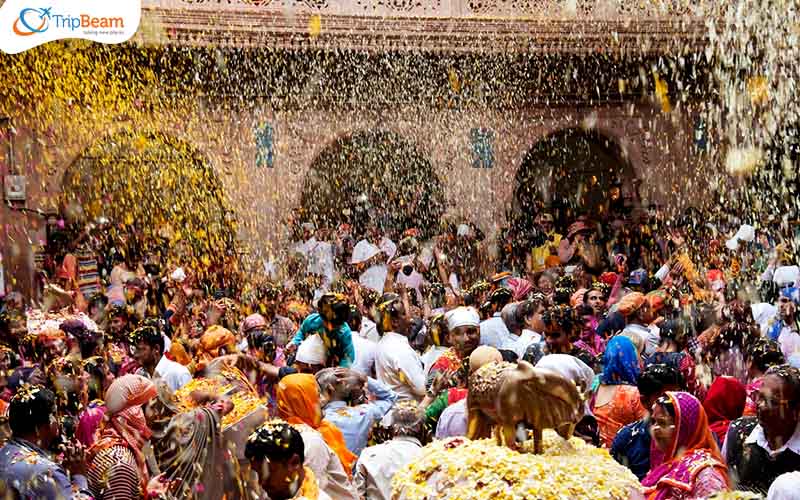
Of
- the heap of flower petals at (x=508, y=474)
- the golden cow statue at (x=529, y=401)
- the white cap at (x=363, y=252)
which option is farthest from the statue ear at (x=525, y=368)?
the white cap at (x=363, y=252)

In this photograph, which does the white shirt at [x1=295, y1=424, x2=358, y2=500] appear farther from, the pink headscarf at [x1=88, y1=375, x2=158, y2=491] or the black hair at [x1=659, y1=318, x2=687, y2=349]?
the black hair at [x1=659, y1=318, x2=687, y2=349]

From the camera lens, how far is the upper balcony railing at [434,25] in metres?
16.0

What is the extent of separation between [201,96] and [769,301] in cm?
1055

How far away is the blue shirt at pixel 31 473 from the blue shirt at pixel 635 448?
255cm

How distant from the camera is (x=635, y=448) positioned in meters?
5.36

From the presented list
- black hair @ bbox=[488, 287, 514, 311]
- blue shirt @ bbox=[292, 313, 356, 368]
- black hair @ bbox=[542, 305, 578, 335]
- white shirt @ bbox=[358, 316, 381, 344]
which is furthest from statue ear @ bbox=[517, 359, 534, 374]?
white shirt @ bbox=[358, 316, 381, 344]

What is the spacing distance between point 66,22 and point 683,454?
13423mm

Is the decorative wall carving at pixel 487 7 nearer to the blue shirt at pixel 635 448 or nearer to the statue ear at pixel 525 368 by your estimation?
the blue shirt at pixel 635 448

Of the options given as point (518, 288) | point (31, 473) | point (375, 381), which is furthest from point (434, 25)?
point (31, 473)

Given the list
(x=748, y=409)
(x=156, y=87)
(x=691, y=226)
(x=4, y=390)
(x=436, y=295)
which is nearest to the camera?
(x=748, y=409)

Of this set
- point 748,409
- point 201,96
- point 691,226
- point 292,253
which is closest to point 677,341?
point 748,409

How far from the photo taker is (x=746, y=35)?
1827 centimetres

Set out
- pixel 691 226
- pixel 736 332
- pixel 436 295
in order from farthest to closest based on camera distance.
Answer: pixel 691 226 → pixel 436 295 → pixel 736 332

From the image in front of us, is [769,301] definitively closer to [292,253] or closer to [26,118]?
[292,253]
